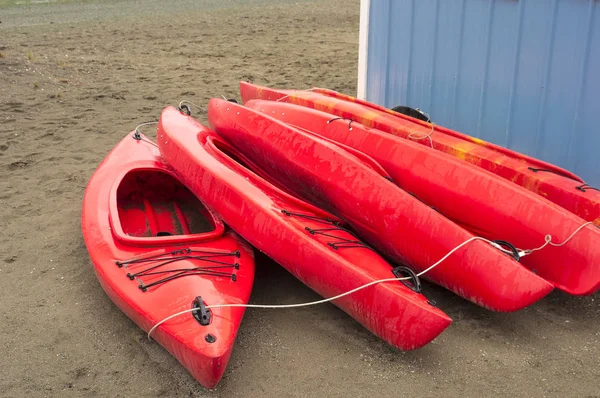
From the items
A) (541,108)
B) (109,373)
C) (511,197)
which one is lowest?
(109,373)

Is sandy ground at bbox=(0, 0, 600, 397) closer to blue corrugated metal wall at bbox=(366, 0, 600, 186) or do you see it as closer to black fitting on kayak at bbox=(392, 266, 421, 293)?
black fitting on kayak at bbox=(392, 266, 421, 293)

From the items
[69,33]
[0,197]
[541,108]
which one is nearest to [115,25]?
[69,33]

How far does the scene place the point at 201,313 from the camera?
290 centimetres

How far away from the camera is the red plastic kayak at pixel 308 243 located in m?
2.91

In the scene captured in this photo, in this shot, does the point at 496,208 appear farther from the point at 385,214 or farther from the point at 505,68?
the point at 505,68

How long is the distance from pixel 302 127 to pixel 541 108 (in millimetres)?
1831

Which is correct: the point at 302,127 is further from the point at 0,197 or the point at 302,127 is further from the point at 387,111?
the point at 0,197

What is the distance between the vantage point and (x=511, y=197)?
3424 millimetres

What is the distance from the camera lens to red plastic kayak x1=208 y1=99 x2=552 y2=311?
10.2ft

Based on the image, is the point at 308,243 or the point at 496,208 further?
the point at 496,208

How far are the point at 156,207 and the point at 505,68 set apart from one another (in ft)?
9.88

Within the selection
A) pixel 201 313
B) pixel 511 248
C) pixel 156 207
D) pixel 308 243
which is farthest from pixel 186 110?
pixel 511 248

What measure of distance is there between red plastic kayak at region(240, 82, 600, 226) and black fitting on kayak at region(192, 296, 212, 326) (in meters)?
2.09

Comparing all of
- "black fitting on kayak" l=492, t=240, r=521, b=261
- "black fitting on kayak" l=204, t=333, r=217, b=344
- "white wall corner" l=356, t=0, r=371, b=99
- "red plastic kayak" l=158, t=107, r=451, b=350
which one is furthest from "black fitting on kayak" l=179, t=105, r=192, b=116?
"black fitting on kayak" l=492, t=240, r=521, b=261
